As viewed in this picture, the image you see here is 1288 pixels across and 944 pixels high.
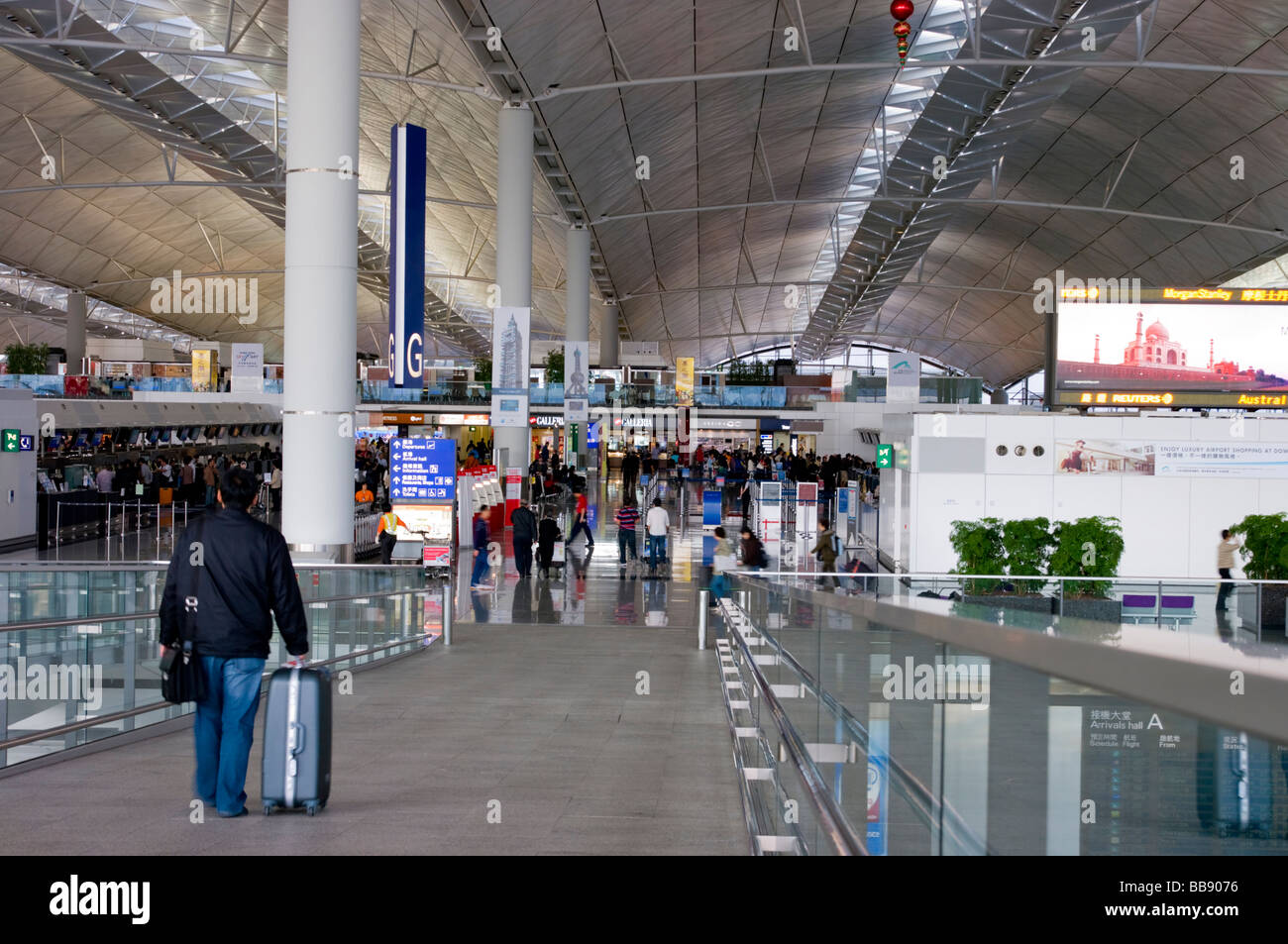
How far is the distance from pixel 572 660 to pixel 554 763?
19.8 feet

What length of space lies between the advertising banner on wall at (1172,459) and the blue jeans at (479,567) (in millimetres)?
10884

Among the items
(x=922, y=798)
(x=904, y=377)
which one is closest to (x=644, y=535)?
(x=904, y=377)

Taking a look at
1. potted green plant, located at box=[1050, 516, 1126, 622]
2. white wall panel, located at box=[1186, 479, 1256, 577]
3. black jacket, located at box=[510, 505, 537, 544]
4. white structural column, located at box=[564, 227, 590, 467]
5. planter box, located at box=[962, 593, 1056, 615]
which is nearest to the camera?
planter box, located at box=[962, 593, 1056, 615]

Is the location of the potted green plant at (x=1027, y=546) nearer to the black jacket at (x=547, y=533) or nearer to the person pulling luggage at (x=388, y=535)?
the black jacket at (x=547, y=533)

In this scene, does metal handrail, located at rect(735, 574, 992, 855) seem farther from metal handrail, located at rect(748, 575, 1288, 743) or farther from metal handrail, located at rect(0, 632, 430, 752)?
metal handrail, located at rect(0, 632, 430, 752)

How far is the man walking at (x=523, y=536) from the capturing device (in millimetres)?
22234

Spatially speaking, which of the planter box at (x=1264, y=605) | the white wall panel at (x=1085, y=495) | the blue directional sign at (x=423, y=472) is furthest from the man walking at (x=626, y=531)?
the planter box at (x=1264, y=605)

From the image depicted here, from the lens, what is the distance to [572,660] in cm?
1352

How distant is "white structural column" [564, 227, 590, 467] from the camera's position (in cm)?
4272
